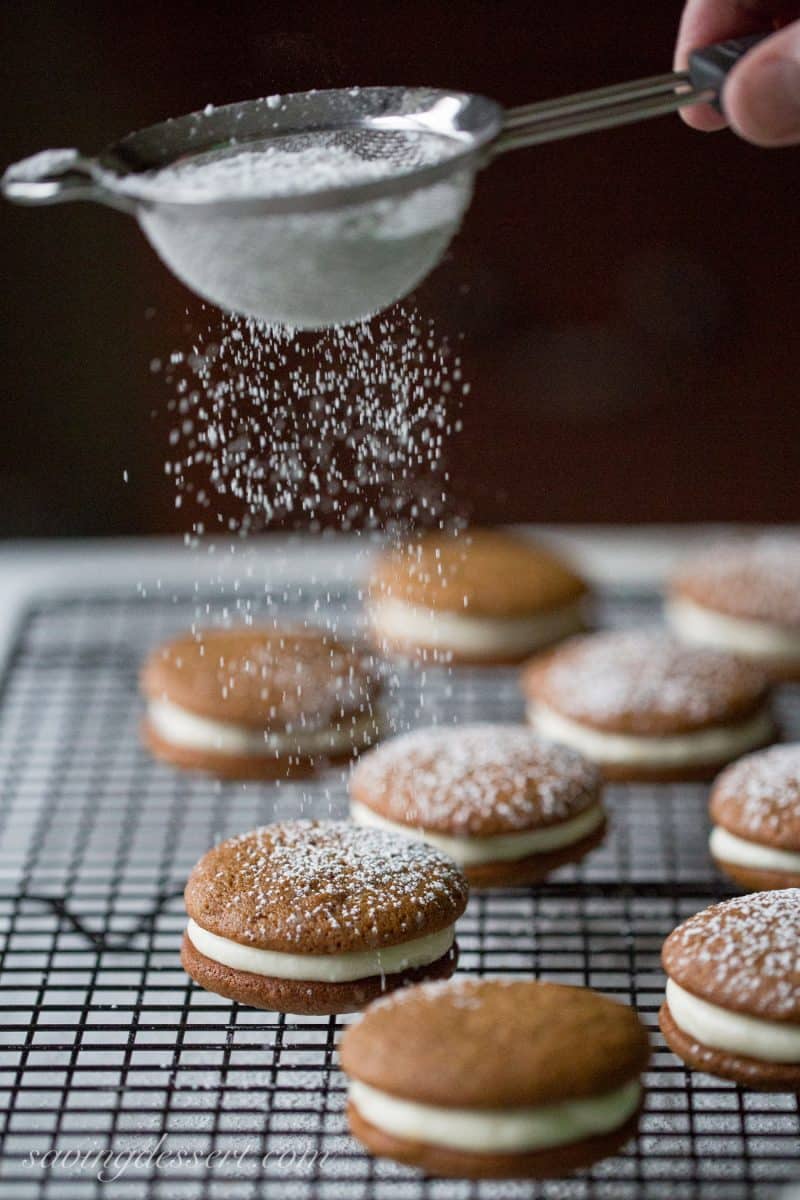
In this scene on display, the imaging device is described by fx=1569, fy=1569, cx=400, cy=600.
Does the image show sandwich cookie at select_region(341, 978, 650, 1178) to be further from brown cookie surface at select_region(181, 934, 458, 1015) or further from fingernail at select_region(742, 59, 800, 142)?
fingernail at select_region(742, 59, 800, 142)

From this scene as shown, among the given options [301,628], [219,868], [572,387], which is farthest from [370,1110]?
[572,387]

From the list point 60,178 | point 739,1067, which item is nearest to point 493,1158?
point 739,1067

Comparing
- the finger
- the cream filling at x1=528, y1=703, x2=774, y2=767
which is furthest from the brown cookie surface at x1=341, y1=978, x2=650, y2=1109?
the finger

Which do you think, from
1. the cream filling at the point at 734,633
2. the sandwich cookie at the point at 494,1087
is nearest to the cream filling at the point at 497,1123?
the sandwich cookie at the point at 494,1087

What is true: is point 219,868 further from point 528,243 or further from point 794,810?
point 528,243

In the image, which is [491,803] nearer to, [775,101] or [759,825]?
[759,825]

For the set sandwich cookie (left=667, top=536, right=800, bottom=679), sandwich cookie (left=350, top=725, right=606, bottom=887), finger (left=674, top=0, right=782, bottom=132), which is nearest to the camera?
finger (left=674, top=0, right=782, bottom=132)

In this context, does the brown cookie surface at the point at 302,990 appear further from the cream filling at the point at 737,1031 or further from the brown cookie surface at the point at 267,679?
the brown cookie surface at the point at 267,679
